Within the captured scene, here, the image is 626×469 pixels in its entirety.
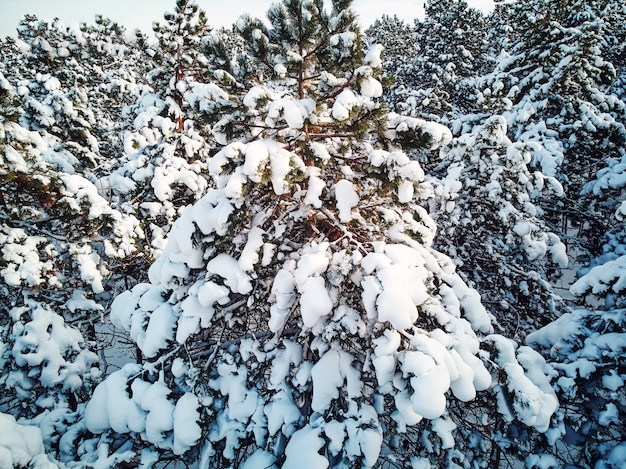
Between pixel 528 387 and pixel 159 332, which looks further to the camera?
pixel 159 332

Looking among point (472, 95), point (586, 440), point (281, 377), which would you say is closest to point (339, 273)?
point (281, 377)

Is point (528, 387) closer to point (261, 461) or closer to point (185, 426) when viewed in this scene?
point (261, 461)

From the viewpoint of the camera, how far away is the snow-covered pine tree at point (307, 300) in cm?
364

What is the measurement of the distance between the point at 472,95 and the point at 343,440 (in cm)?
1606

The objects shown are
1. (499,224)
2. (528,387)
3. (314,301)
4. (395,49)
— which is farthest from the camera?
(395,49)

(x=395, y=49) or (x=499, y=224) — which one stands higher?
(x=395, y=49)

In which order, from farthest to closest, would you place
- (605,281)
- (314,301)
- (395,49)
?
(395,49) → (605,281) → (314,301)

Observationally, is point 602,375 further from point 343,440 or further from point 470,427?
point 343,440

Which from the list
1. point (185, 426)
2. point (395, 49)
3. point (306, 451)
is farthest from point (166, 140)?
point (395, 49)

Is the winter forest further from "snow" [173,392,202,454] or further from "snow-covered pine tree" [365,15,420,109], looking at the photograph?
"snow-covered pine tree" [365,15,420,109]

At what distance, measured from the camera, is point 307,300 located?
3.60 metres

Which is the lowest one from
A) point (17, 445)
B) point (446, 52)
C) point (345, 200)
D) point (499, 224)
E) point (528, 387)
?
point (528, 387)

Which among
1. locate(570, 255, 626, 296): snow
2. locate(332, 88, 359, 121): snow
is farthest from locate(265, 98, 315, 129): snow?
locate(570, 255, 626, 296): snow

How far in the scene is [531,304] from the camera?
26.9 ft
